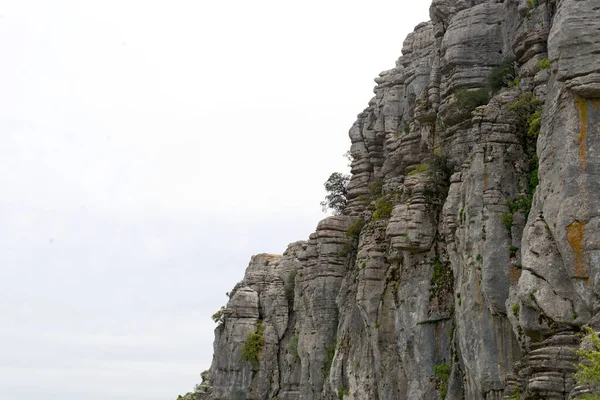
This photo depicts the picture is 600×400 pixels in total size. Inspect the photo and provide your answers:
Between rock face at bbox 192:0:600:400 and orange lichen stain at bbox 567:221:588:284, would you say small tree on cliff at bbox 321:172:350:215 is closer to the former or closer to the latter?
rock face at bbox 192:0:600:400

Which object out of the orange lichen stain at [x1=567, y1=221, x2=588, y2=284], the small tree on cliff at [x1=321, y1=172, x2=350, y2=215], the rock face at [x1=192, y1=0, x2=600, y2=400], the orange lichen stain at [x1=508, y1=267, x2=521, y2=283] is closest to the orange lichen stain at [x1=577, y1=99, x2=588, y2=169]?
the rock face at [x1=192, y1=0, x2=600, y2=400]

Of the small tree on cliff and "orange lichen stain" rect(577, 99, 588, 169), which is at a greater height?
the small tree on cliff

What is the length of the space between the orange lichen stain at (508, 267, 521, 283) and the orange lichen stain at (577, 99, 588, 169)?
6738 millimetres

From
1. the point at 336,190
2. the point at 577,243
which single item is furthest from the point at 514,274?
the point at 336,190

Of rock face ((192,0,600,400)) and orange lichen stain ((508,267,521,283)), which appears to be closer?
rock face ((192,0,600,400))

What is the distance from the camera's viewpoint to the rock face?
35.7 m

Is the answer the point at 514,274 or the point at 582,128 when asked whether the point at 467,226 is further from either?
the point at 582,128

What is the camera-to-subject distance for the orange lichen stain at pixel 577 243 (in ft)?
115

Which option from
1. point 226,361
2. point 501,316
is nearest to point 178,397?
point 226,361

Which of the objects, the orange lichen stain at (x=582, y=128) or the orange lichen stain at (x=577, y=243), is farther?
the orange lichen stain at (x=582, y=128)

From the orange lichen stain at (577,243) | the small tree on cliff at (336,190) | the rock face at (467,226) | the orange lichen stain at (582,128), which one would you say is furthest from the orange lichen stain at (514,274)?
the small tree on cliff at (336,190)

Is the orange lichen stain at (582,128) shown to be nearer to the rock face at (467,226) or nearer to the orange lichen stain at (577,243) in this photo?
the rock face at (467,226)

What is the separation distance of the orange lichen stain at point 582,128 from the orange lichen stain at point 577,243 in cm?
207

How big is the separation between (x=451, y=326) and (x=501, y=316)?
702 centimetres
